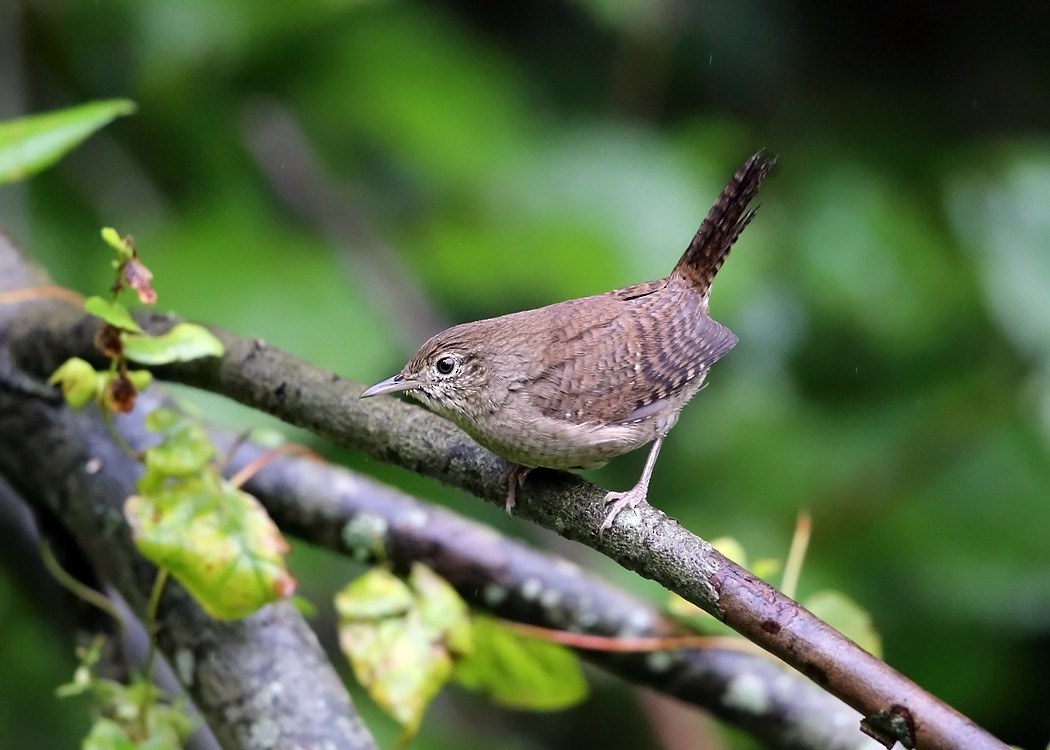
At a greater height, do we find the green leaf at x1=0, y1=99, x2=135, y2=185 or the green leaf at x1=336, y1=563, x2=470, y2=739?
the green leaf at x1=0, y1=99, x2=135, y2=185

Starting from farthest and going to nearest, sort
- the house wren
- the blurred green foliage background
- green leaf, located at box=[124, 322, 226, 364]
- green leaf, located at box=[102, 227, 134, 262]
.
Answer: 1. the blurred green foliage background
2. the house wren
3. green leaf, located at box=[124, 322, 226, 364]
4. green leaf, located at box=[102, 227, 134, 262]

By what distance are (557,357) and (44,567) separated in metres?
1.40

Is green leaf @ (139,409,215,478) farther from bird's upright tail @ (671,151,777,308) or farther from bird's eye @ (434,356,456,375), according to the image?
bird's upright tail @ (671,151,777,308)

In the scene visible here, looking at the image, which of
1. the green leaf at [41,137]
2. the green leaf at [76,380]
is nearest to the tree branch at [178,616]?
the green leaf at [41,137]

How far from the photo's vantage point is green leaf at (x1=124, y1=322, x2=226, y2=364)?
1747 mm

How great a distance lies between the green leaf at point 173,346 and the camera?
1747 mm

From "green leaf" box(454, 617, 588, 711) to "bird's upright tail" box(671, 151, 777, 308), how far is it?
895mm

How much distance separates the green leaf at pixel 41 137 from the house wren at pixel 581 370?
802mm

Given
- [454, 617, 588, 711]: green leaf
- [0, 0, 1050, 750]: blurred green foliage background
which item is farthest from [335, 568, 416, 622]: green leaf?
A: [0, 0, 1050, 750]: blurred green foliage background

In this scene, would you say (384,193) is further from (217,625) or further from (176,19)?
(217,625)

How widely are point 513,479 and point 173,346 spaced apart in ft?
2.02

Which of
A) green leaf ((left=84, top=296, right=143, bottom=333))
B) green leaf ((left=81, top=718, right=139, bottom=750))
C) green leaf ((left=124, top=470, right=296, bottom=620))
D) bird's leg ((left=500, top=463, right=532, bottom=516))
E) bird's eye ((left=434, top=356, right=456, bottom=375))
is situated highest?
bird's eye ((left=434, top=356, right=456, bottom=375))

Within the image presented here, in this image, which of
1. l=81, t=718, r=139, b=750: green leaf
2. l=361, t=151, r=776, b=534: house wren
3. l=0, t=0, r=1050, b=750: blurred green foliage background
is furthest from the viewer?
l=0, t=0, r=1050, b=750: blurred green foliage background

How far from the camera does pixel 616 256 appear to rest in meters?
3.92
